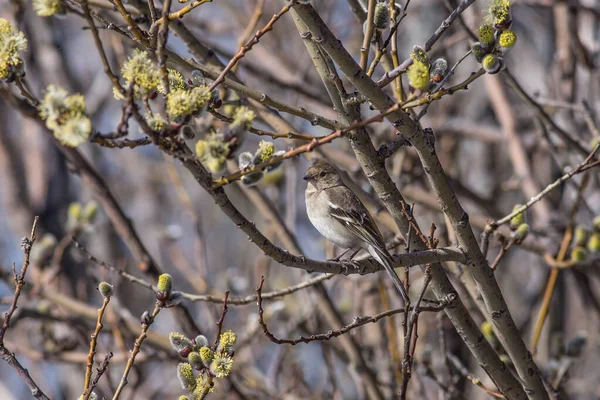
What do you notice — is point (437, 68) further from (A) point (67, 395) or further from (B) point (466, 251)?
(A) point (67, 395)

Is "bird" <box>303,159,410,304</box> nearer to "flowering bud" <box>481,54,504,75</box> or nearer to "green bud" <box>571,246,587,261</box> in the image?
"green bud" <box>571,246,587,261</box>

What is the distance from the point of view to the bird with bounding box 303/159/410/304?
3.47 meters

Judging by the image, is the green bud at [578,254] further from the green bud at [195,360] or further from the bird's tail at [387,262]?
the green bud at [195,360]

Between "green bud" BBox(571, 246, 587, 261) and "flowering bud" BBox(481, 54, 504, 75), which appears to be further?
"green bud" BBox(571, 246, 587, 261)

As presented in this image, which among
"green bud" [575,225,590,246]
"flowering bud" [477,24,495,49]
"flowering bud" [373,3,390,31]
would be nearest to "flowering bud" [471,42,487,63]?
"flowering bud" [477,24,495,49]

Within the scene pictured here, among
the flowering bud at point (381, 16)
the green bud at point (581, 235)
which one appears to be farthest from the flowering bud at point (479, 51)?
the green bud at point (581, 235)

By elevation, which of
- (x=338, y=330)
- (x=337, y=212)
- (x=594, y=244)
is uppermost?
(x=337, y=212)

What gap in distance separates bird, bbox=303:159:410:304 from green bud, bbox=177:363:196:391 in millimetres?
1230

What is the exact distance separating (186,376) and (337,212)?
5.97 ft

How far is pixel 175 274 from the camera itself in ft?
33.5

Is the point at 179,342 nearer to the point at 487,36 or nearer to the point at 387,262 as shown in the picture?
the point at 387,262

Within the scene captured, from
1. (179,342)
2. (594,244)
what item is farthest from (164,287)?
(594,244)

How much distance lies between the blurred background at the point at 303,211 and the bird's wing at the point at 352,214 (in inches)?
3.4

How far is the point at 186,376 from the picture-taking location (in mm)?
2111
